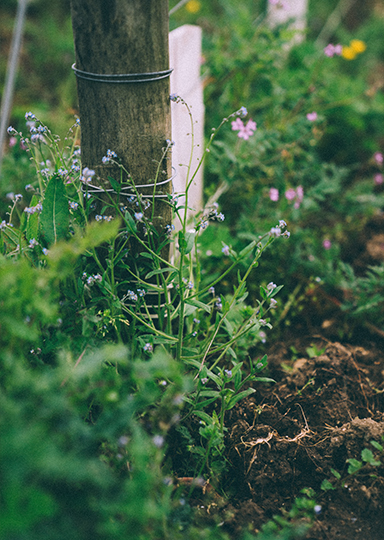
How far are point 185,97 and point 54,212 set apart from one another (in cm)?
112

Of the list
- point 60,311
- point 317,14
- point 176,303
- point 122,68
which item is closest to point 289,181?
point 176,303

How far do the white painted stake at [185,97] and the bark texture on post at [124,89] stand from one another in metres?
0.34

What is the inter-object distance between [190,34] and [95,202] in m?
1.28

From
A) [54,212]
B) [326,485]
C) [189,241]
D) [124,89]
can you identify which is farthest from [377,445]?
[124,89]

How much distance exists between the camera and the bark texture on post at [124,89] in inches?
50.8

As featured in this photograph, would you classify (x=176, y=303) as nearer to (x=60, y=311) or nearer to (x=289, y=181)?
(x=60, y=311)

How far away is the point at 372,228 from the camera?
2.81m

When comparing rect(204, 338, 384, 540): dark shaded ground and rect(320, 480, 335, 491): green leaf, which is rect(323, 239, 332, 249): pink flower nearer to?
rect(204, 338, 384, 540): dark shaded ground

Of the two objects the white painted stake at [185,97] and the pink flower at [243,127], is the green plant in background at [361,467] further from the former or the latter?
the pink flower at [243,127]

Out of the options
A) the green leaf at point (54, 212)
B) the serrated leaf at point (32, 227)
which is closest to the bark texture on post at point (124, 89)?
the green leaf at point (54, 212)

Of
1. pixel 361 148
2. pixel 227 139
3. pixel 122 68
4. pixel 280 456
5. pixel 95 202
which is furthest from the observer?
pixel 361 148

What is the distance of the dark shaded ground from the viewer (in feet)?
4.35

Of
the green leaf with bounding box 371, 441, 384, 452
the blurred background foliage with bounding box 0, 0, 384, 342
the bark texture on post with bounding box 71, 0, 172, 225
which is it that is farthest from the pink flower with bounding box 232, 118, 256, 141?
the green leaf with bounding box 371, 441, 384, 452

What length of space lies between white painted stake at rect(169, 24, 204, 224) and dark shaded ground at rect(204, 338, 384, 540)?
2.95 ft
